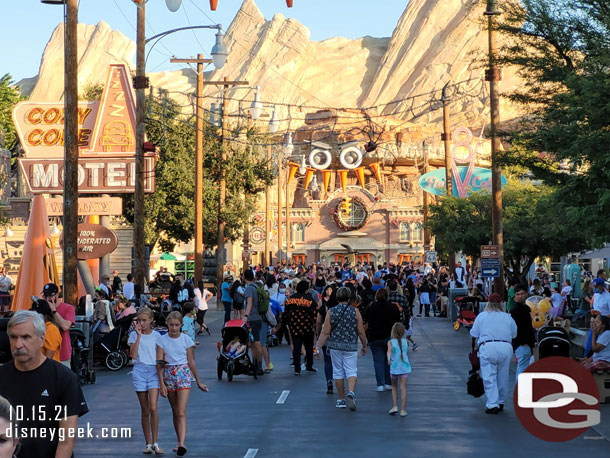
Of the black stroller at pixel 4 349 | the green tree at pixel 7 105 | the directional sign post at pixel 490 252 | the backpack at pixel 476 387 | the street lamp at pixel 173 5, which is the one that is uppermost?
the green tree at pixel 7 105

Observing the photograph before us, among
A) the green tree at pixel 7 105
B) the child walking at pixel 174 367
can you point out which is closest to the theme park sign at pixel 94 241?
the child walking at pixel 174 367

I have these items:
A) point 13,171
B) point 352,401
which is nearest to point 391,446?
point 352,401

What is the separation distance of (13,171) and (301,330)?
5292 cm

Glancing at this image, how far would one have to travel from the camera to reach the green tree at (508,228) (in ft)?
140

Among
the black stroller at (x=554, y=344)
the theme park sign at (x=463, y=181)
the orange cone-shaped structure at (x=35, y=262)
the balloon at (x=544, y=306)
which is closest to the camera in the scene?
the black stroller at (x=554, y=344)

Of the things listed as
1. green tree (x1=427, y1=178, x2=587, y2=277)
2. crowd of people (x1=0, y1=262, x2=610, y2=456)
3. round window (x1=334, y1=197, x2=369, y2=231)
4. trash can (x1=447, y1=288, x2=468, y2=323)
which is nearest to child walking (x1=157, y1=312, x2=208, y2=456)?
crowd of people (x1=0, y1=262, x2=610, y2=456)

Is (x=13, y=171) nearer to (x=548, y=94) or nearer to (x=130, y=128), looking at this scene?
(x=130, y=128)

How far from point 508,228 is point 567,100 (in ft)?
83.7

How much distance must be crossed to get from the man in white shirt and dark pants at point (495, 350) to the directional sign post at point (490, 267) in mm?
15525

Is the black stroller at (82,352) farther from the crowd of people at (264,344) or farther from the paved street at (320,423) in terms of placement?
the crowd of people at (264,344)

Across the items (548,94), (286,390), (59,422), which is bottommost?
(286,390)

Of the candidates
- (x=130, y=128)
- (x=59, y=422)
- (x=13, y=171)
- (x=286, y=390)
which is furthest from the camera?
(x=13, y=171)

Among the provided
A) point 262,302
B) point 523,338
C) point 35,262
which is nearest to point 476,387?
point 523,338

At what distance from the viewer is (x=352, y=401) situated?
47.2 ft
